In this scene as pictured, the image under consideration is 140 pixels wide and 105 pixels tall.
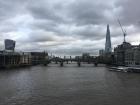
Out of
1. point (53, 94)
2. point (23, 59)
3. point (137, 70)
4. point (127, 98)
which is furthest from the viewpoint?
point (23, 59)

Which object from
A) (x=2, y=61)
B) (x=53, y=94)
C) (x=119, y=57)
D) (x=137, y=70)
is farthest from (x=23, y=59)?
(x=53, y=94)

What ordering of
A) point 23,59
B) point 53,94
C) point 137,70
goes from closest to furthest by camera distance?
point 53,94 < point 137,70 < point 23,59

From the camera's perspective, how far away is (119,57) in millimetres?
193125

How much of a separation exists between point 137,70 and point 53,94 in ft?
227

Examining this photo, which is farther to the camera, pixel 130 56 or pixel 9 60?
pixel 130 56

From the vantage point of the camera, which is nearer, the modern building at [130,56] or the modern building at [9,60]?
the modern building at [130,56]

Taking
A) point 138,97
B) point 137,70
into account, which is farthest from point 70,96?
point 137,70

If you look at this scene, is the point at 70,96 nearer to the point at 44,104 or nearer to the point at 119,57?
the point at 44,104

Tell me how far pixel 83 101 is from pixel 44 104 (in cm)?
540

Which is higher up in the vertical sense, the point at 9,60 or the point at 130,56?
the point at 130,56

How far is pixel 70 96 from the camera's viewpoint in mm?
38156

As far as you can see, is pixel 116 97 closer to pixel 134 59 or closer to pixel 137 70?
pixel 137 70

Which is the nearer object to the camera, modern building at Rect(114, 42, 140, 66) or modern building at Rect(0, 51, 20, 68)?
modern building at Rect(114, 42, 140, 66)

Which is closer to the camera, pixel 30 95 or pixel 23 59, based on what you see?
pixel 30 95
